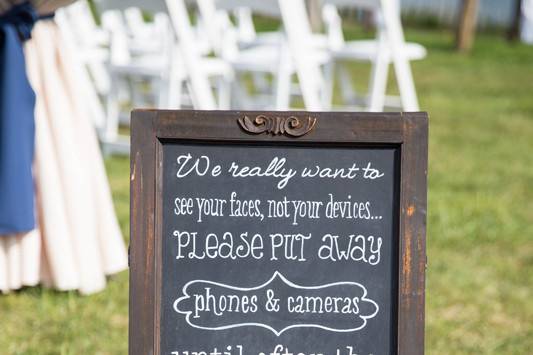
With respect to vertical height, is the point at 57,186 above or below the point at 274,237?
above

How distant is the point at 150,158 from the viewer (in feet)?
6.38

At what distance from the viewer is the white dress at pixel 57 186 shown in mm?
3330

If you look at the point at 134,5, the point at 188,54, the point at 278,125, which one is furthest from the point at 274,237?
the point at 134,5

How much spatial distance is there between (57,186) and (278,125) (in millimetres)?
1616

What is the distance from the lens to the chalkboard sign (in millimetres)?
1946

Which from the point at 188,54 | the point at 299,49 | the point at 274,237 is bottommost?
the point at 274,237

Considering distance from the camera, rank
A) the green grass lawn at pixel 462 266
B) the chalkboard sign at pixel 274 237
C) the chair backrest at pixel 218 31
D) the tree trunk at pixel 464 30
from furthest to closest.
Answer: the tree trunk at pixel 464 30 → the chair backrest at pixel 218 31 → the green grass lawn at pixel 462 266 → the chalkboard sign at pixel 274 237

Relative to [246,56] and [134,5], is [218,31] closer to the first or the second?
[246,56]

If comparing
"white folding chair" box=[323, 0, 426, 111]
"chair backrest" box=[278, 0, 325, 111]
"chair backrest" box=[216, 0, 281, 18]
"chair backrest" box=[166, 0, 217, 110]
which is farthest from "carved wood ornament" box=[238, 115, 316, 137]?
"white folding chair" box=[323, 0, 426, 111]

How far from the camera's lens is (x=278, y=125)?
6.44 ft

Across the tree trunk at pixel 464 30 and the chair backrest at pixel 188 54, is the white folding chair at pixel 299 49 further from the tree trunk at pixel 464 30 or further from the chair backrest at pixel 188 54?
the tree trunk at pixel 464 30

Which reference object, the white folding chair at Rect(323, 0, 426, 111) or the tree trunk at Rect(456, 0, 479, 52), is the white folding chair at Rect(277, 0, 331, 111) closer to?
the white folding chair at Rect(323, 0, 426, 111)

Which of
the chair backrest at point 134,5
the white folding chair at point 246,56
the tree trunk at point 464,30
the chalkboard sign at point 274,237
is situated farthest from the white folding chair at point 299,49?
the tree trunk at point 464,30

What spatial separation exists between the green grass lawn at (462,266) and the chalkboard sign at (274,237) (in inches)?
42.3
